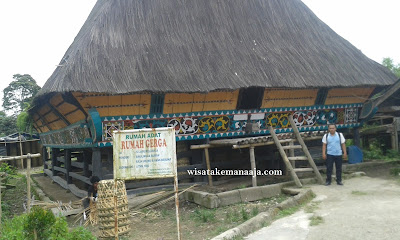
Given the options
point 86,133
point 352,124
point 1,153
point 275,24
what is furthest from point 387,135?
point 1,153

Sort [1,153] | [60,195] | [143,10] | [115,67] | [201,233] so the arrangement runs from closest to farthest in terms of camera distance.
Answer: [201,233]
[115,67]
[143,10]
[60,195]
[1,153]

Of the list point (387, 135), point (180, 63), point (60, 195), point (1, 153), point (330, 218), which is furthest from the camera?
point (1, 153)

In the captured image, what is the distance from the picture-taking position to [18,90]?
44375 mm

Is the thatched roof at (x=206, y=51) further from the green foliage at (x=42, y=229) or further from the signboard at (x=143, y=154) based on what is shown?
the green foliage at (x=42, y=229)

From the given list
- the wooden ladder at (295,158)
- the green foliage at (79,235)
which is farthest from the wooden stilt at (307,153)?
the green foliage at (79,235)

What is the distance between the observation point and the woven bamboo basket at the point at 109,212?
20.8 feet

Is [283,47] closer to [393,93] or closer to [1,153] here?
[393,93]

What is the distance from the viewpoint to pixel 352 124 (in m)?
11.6

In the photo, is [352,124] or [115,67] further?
[352,124]

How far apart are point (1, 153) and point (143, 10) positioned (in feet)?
64.3

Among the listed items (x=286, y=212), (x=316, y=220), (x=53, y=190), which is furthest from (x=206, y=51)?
(x=53, y=190)

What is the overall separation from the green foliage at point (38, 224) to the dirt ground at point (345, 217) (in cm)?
266

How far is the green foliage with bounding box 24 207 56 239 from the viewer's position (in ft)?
13.4

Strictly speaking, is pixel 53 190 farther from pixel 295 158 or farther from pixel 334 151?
pixel 334 151
